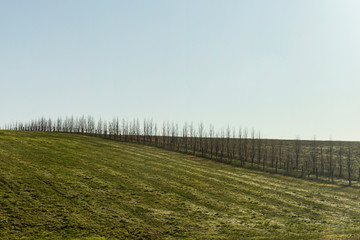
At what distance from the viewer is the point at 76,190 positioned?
110 feet

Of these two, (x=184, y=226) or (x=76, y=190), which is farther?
(x=76, y=190)

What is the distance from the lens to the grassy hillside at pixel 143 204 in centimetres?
2536

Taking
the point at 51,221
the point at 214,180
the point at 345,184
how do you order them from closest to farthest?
the point at 51,221 → the point at 214,180 → the point at 345,184

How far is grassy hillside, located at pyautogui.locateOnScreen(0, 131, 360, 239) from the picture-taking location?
83.2 feet

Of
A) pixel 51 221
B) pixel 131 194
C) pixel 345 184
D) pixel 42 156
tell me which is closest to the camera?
pixel 51 221

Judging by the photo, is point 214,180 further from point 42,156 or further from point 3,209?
point 3,209

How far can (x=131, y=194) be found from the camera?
117 feet

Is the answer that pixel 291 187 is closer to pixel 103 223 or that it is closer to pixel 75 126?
pixel 103 223

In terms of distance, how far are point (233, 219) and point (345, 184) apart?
4779cm

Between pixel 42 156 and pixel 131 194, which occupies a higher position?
pixel 42 156

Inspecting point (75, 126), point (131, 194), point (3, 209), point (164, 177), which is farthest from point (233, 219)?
point (75, 126)

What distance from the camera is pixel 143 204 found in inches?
1294

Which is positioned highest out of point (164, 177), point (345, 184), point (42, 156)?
point (42, 156)

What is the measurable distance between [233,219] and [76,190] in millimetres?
19557
